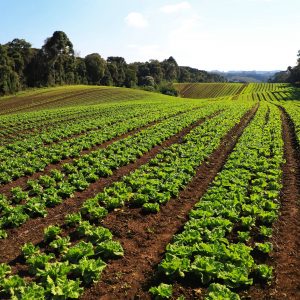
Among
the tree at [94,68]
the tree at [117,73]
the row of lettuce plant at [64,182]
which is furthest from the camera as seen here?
the tree at [117,73]

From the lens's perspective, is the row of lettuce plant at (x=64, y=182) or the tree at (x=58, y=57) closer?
the row of lettuce plant at (x=64, y=182)

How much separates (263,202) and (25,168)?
38.5ft

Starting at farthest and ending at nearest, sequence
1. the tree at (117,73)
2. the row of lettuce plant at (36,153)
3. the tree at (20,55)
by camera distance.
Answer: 1. the tree at (117,73)
2. the tree at (20,55)
3. the row of lettuce plant at (36,153)

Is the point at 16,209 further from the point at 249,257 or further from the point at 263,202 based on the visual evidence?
the point at 263,202

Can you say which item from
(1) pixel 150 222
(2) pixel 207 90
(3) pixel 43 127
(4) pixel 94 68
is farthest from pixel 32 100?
(2) pixel 207 90

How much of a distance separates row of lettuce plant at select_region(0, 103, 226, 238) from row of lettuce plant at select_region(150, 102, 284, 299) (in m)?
5.41

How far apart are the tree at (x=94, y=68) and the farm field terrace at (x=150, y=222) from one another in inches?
3962

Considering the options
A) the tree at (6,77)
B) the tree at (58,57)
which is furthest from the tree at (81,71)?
the tree at (6,77)

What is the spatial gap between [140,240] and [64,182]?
6385 millimetres

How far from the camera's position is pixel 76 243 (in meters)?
10.7

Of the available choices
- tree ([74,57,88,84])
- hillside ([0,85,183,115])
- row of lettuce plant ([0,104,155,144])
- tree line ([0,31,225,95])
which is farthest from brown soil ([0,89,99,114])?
tree ([74,57,88,84])

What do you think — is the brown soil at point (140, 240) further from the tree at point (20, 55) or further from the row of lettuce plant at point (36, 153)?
the tree at point (20, 55)

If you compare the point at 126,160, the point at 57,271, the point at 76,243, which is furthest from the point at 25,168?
the point at 57,271

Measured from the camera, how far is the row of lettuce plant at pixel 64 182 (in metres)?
12.6
